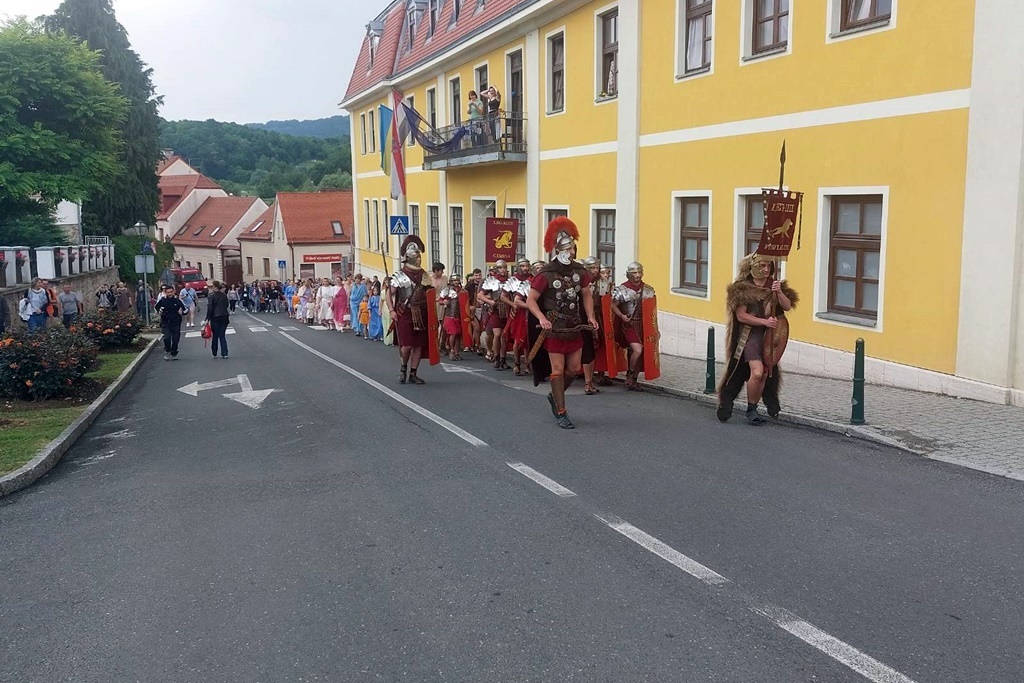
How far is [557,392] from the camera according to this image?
974 cm

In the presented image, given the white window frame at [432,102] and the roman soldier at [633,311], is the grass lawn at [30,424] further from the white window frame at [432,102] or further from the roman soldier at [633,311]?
the white window frame at [432,102]

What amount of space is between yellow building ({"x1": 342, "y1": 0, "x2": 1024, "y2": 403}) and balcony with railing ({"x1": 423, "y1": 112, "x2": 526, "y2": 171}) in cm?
7

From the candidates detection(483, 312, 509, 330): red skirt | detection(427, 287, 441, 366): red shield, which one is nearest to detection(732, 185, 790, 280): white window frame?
detection(483, 312, 509, 330): red skirt

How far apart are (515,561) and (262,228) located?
75.9 meters

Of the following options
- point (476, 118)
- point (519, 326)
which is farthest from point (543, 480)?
point (476, 118)

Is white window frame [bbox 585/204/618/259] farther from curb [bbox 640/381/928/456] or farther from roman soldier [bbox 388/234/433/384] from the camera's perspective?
curb [bbox 640/381/928/456]

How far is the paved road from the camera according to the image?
4273mm

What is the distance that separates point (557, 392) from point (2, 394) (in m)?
8.11

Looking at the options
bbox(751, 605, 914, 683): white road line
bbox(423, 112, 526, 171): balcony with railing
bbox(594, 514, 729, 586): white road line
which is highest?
bbox(423, 112, 526, 171): balcony with railing

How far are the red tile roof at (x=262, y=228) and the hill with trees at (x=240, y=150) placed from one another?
36.0 m

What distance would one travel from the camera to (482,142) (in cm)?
2516

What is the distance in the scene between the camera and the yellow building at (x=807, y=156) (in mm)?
10406

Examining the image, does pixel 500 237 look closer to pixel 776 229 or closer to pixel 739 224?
pixel 739 224

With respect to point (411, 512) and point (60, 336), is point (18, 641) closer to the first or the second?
point (411, 512)
